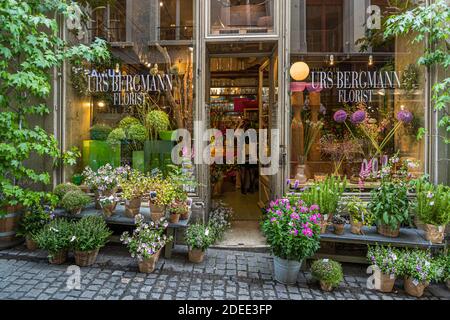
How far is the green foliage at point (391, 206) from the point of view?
4.54m

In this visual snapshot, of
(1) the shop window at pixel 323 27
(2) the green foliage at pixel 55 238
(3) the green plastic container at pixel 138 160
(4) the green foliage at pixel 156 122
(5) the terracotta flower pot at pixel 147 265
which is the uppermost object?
(1) the shop window at pixel 323 27

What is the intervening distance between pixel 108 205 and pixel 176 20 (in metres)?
3.40

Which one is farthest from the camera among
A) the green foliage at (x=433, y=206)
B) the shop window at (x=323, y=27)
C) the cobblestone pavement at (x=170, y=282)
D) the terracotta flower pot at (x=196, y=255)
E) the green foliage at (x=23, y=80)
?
the shop window at (x=323, y=27)

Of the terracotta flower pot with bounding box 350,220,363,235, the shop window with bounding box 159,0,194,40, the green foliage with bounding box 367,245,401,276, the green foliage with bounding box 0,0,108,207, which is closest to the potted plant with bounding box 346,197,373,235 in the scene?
the terracotta flower pot with bounding box 350,220,363,235

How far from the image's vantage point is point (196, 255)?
4941mm

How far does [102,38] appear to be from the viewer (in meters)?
6.07

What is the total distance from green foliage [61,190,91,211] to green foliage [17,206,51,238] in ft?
1.06

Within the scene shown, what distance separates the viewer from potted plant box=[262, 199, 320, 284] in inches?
164

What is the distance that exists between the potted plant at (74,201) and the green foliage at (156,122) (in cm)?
161

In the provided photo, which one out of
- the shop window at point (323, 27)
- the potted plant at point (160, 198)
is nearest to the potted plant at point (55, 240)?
the potted plant at point (160, 198)

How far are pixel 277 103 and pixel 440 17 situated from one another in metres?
2.60

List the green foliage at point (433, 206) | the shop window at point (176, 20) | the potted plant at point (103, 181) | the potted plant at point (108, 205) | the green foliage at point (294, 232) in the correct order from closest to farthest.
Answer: the green foliage at point (294, 232)
the green foliage at point (433, 206)
the potted plant at point (108, 205)
the potted plant at point (103, 181)
the shop window at point (176, 20)

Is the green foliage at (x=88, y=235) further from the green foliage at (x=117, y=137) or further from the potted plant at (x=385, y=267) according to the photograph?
the potted plant at (x=385, y=267)

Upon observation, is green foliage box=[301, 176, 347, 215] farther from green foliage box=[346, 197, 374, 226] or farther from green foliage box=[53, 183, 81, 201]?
green foliage box=[53, 183, 81, 201]
